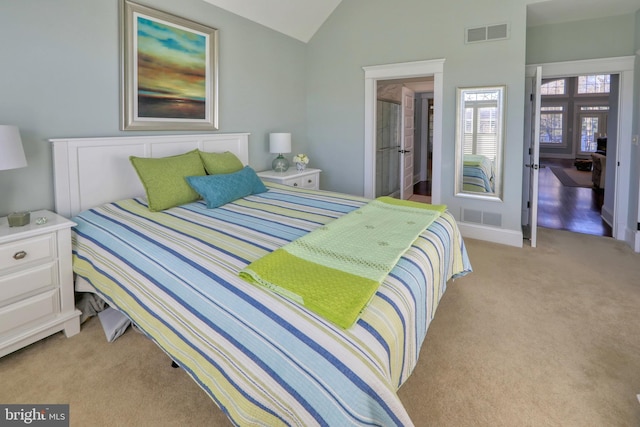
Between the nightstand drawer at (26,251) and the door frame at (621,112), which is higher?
the door frame at (621,112)

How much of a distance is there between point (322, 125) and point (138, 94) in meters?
2.65

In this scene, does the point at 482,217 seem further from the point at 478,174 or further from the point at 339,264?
the point at 339,264

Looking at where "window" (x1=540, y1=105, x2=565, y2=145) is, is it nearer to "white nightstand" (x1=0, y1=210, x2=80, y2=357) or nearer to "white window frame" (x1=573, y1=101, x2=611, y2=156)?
"white window frame" (x1=573, y1=101, x2=611, y2=156)

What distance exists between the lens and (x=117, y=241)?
2186 mm

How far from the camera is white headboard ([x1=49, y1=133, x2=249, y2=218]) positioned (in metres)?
2.73

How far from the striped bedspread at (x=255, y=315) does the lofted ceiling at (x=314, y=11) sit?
2.75 metres

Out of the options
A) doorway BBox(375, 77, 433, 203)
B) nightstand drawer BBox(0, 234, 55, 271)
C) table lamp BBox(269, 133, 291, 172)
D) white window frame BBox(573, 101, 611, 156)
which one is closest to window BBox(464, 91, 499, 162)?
doorway BBox(375, 77, 433, 203)

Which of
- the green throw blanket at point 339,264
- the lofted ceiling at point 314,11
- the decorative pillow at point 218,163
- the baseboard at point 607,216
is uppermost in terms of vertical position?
the lofted ceiling at point 314,11

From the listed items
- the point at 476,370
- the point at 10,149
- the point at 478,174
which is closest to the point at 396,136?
the point at 478,174

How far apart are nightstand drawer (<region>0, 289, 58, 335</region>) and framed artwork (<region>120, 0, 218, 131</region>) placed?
4.88 ft

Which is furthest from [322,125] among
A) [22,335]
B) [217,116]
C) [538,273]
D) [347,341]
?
[347,341]

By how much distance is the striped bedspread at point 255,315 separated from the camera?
1.17 metres

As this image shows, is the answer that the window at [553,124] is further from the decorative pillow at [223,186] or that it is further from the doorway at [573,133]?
the decorative pillow at [223,186]

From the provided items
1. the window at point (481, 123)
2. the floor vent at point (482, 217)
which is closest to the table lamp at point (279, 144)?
the window at point (481, 123)
